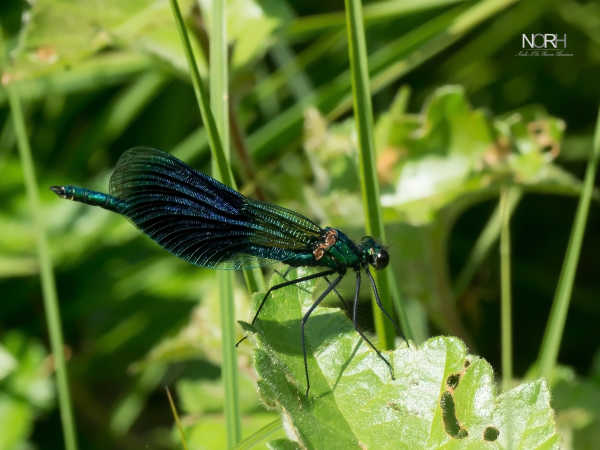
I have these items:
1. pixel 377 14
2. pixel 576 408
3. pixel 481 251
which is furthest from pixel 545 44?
pixel 576 408

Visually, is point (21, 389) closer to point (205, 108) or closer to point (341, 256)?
point (341, 256)

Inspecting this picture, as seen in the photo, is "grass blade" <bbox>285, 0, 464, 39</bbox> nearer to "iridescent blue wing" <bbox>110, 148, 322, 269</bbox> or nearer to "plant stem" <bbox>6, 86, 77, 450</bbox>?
"iridescent blue wing" <bbox>110, 148, 322, 269</bbox>

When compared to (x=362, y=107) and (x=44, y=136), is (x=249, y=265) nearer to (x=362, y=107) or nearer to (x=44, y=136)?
(x=362, y=107)

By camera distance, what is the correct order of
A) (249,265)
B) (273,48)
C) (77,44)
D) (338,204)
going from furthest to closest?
(273,48)
(338,204)
(77,44)
(249,265)

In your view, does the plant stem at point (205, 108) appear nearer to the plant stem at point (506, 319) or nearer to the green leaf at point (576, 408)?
the plant stem at point (506, 319)

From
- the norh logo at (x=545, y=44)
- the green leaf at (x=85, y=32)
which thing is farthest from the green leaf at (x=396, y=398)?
the norh logo at (x=545, y=44)

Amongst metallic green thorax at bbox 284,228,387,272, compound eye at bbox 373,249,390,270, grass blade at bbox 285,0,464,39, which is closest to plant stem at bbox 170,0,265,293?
metallic green thorax at bbox 284,228,387,272

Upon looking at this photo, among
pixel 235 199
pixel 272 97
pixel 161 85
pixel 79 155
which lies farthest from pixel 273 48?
pixel 235 199
